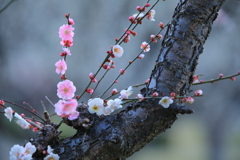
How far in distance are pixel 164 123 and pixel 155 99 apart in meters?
0.05

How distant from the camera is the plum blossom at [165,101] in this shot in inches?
18.2

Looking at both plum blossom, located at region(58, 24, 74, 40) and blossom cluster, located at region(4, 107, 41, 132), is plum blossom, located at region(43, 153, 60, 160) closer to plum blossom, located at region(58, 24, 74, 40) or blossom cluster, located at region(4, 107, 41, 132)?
blossom cluster, located at region(4, 107, 41, 132)

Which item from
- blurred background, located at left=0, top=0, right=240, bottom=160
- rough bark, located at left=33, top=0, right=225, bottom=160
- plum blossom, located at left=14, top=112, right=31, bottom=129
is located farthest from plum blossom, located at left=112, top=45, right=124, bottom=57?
blurred background, located at left=0, top=0, right=240, bottom=160

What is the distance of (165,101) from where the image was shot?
0.47m

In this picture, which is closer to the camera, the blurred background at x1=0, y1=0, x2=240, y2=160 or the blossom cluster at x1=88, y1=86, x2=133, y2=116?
the blossom cluster at x1=88, y1=86, x2=133, y2=116

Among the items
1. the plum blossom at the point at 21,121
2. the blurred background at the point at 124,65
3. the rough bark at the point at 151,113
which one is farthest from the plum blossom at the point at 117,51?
the blurred background at the point at 124,65

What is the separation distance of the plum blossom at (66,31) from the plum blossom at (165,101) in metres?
0.23

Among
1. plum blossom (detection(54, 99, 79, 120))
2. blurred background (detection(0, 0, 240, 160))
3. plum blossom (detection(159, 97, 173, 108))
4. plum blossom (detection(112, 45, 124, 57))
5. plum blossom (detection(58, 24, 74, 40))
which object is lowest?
plum blossom (detection(159, 97, 173, 108))

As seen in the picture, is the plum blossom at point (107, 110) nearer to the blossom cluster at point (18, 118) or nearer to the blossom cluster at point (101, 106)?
the blossom cluster at point (101, 106)

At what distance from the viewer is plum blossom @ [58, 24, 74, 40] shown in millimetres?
495

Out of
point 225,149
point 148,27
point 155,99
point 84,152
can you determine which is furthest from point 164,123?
point 225,149

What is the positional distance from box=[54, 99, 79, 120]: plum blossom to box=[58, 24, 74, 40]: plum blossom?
14cm

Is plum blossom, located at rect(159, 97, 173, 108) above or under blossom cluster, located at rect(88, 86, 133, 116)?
under

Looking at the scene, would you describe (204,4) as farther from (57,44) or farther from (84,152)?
(57,44)
